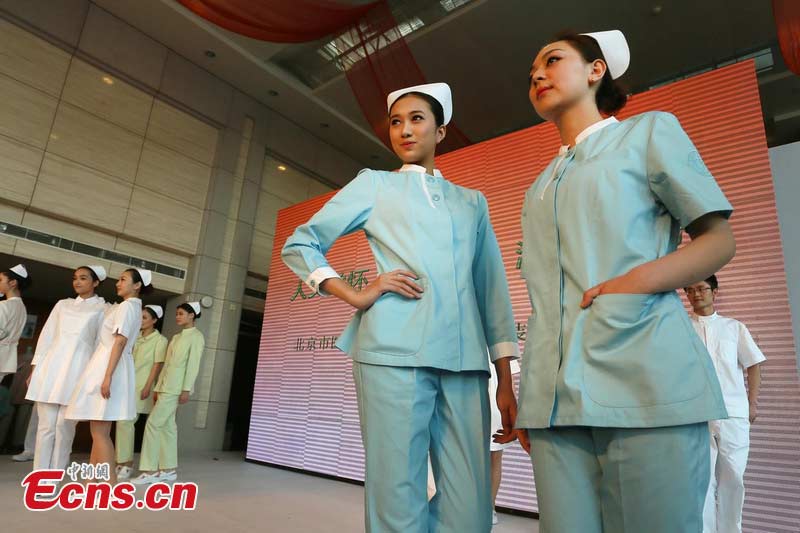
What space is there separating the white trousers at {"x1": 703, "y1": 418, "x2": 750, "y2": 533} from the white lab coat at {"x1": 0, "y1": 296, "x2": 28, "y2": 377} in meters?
5.35

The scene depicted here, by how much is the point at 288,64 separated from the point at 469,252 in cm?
710

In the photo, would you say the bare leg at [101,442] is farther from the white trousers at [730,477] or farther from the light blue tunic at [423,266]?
the white trousers at [730,477]

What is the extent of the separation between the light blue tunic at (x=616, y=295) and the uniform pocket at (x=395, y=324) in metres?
0.25

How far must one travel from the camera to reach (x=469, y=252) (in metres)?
1.28

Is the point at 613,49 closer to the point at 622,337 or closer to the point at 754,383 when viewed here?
the point at 622,337

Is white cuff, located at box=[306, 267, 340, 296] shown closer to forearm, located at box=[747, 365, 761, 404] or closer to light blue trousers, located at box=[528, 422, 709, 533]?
light blue trousers, located at box=[528, 422, 709, 533]

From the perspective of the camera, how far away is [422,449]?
1.10 meters

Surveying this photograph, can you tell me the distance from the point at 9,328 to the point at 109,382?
198 cm

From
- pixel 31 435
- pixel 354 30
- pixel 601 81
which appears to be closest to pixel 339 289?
pixel 601 81

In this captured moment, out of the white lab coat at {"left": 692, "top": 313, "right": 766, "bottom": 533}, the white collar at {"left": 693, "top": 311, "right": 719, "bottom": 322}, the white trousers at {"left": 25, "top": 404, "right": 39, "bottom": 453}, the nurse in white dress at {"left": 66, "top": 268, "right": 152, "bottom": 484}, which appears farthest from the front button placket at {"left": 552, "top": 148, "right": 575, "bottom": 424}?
the white trousers at {"left": 25, "top": 404, "right": 39, "bottom": 453}

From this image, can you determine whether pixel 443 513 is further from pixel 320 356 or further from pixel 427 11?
pixel 427 11

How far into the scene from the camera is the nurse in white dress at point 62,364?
347cm

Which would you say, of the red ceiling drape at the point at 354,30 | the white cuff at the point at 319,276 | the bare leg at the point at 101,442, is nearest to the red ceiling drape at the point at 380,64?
the red ceiling drape at the point at 354,30

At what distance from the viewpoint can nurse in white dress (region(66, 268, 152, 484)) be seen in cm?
324
